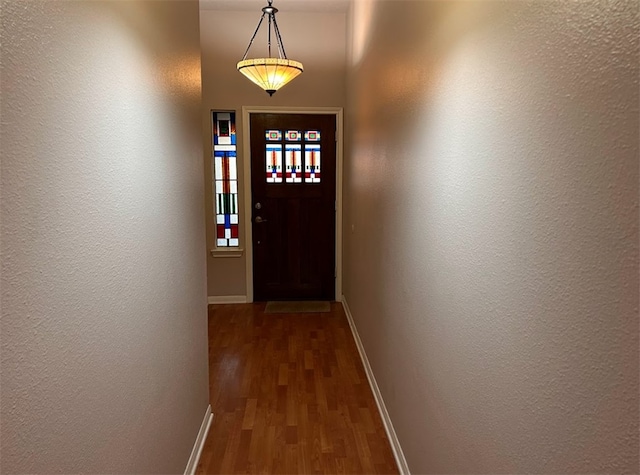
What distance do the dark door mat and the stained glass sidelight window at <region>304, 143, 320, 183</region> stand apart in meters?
1.38

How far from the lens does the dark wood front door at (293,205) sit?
17.6 feet

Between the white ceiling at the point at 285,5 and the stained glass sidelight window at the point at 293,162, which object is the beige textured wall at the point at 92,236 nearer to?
the white ceiling at the point at 285,5

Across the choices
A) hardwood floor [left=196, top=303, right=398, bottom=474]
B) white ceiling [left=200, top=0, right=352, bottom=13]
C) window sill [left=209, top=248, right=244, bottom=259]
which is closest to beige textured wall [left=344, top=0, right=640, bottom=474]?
hardwood floor [left=196, top=303, right=398, bottom=474]

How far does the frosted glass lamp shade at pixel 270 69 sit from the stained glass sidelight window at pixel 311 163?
135 cm

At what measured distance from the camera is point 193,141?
8.16ft

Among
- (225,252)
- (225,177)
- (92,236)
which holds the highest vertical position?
(225,177)

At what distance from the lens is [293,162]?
5418mm

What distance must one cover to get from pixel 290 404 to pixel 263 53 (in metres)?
3.62

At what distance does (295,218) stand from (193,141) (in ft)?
10.0

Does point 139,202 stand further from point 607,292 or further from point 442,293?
point 607,292

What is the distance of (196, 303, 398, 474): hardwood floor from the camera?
2617 millimetres

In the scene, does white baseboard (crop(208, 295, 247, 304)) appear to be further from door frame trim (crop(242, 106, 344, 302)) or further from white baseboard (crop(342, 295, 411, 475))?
white baseboard (crop(342, 295, 411, 475))

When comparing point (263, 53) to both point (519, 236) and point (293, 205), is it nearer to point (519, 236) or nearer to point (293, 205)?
point (293, 205)

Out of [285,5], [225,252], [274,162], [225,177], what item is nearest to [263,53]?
[285,5]
